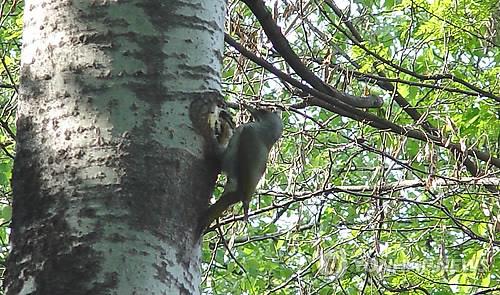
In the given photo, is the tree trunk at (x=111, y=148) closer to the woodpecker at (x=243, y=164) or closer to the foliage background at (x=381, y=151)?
the woodpecker at (x=243, y=164)

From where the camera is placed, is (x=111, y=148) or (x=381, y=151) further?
(x=381, y=151)

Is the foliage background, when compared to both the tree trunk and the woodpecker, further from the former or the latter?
the tree trunk

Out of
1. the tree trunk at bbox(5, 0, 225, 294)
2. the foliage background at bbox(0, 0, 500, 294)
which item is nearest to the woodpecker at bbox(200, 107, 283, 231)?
the tree trunk at bbox(5, 0, 225, 294)

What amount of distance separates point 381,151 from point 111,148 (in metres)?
2.44

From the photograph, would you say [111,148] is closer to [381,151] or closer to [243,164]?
[243,164]

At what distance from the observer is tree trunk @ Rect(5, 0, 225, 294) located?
749 millimetres

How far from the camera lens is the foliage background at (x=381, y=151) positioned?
312 centimetres

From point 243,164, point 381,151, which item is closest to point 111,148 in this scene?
point 243,164

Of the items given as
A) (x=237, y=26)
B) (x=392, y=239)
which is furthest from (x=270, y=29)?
(x=392, y=239)

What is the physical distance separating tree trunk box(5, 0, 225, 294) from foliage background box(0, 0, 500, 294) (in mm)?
1758

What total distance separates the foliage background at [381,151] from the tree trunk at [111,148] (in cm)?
176

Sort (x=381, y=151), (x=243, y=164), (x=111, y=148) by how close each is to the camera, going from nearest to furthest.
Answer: (x=111, y=148)
(x=243, y=164)
(x=381, y=151)

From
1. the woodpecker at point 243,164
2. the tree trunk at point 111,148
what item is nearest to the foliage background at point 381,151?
the woodpecker at point 243,164

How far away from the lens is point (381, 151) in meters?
3.16
